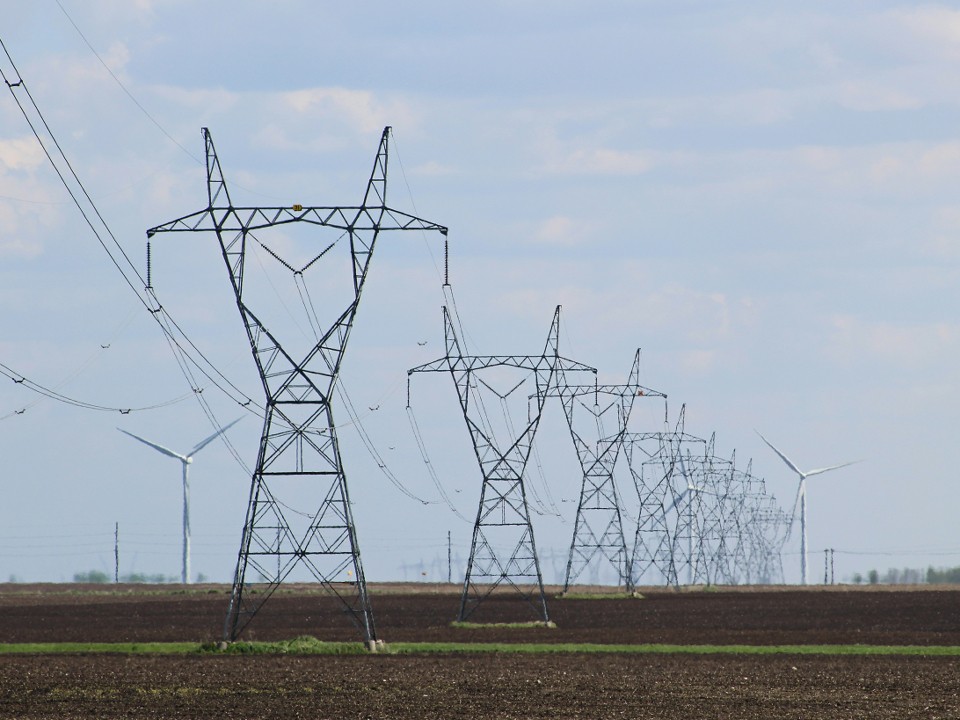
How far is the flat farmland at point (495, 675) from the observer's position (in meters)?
36.6

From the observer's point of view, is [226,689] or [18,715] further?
[226,689]

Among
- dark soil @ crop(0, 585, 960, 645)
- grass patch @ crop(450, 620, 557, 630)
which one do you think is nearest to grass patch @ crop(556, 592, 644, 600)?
dark soil @ crop(0, 585, 960, 645)

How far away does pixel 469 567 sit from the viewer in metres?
69.8

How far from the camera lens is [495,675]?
1781 inches

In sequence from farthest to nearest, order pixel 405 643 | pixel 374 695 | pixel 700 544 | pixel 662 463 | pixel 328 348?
pixel 700 544, pixel 662 463, pixel 405 643, pixel 328 348, pixel 374 695

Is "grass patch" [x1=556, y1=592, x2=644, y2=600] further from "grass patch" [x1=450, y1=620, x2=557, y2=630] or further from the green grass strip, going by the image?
the green grass strip

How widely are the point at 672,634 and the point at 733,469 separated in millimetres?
100834

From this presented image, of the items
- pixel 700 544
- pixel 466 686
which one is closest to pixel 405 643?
pixel 466 686

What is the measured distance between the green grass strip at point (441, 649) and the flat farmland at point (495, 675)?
51.6 inches

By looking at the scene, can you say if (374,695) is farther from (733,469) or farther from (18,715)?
(733,469)

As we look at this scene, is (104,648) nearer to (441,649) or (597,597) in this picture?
(441,649)

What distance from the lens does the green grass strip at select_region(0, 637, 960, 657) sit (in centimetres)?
5428

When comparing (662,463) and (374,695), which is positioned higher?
(662,463)

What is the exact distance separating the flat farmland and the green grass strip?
131cm
